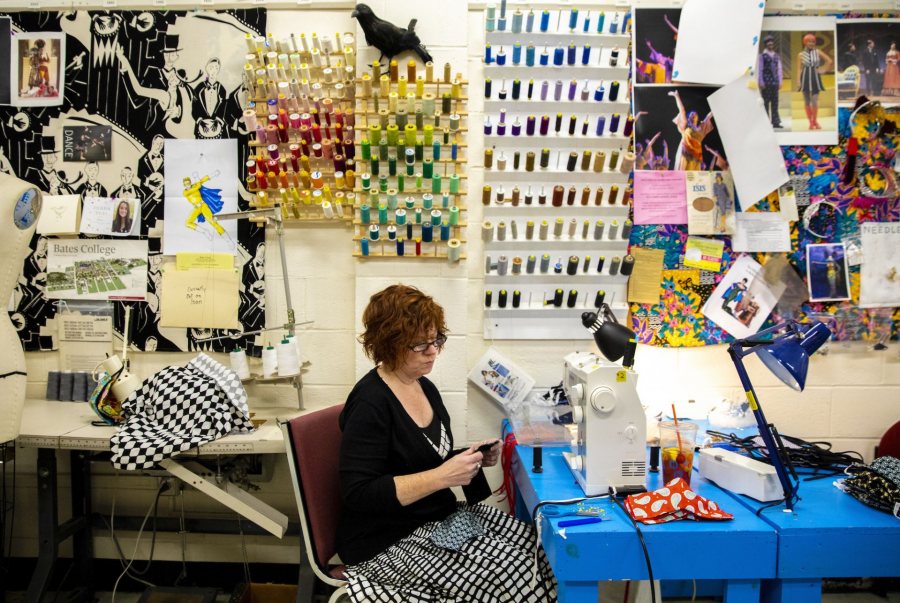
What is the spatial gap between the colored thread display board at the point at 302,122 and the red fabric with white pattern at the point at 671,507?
154cm

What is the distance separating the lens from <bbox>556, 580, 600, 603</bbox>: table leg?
1.40 metres

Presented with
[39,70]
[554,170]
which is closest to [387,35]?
[554,170]

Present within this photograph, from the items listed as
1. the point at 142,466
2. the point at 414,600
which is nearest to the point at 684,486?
the point at 414,600

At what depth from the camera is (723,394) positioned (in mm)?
2406

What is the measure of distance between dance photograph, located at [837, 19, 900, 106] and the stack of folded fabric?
60.0 inches

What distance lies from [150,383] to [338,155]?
1.11 meters

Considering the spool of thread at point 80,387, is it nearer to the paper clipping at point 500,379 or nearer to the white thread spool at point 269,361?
the white thread spool at point 269,361

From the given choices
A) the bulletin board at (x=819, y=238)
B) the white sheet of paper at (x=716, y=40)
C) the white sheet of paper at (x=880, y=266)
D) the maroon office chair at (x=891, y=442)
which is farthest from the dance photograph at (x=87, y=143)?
the maroon office chair at (x=891, y=442)

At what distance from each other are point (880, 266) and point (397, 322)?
210cm

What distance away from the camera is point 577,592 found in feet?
4.60

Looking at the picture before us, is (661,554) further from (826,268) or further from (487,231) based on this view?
(826,268)

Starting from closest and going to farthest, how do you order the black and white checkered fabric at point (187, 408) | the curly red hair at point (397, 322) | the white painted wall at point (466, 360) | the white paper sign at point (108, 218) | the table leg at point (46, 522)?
the curly red hair at point (397, 322)
the black and white checkered fabric at point (187, 408)
the table leg at point (46, 522)
the white painted wall at point (466, 360)
the white paper sign at point (108, 218)

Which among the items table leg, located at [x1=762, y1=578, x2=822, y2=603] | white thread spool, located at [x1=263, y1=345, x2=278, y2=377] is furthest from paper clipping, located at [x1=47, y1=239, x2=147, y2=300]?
table leg, located at [x1=762, y1=578, x2=822, y2=603]

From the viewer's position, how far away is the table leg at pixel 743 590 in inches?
55.9
